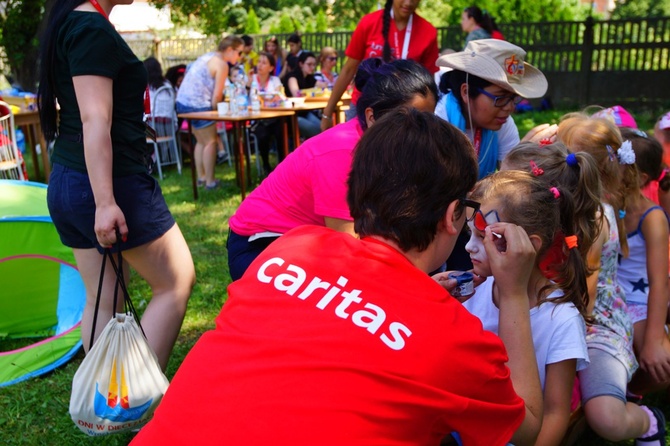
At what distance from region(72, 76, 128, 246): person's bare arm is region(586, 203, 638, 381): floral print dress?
178cm

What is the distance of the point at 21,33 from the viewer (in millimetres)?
10125

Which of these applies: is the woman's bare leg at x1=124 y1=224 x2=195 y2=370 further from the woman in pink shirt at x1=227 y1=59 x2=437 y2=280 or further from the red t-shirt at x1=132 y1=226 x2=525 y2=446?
the red t-shirt at x1=132 y1=226 x2=525 y2=446

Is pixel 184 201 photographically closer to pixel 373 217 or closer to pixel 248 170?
pixel 248 170

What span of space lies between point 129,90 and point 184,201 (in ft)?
15.9

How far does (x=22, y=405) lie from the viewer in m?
3.18

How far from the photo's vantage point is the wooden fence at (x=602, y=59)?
42.9 feet

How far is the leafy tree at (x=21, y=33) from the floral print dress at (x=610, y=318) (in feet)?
30.7

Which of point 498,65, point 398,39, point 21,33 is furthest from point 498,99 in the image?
point 21,33

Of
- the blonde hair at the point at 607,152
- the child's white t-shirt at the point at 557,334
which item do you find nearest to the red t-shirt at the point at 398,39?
the blonde hair at the point at 607,152

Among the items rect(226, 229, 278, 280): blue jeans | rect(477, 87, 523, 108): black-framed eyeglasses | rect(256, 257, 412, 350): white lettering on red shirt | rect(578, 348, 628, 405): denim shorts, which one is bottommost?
rect(578, 348, 628, 405): denim shorts

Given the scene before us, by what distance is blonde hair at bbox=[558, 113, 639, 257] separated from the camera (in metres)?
2.78

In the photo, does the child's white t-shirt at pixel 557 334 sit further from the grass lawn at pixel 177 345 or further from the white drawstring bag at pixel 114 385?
the white drawstring bag at pixel 114 385

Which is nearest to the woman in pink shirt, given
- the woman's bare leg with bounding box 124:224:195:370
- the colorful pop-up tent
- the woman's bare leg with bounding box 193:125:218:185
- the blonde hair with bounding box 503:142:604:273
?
the woman's bare leg with bounding box 124:224:195:370

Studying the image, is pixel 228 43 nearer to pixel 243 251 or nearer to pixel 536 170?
pixel 243 251
